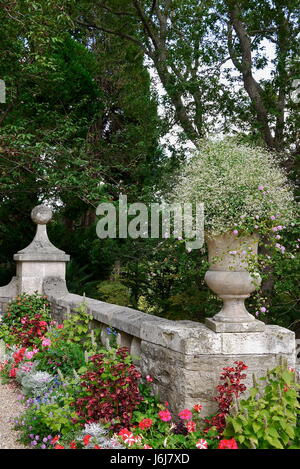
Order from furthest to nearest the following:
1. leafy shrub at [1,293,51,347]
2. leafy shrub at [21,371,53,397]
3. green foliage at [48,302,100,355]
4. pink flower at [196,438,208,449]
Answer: leafy shrub at [1,293,51,347] → green foliage at [48,302,100,355] → leafy shrub at [21,371,53,397] → pink flower at [196,438,208,449]

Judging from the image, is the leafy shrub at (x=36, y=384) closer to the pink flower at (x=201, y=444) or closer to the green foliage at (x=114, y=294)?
the pink flower at (x=201, y=444)

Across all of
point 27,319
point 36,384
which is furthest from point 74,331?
point 27,319

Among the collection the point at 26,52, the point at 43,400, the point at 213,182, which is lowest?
the point at 43,400

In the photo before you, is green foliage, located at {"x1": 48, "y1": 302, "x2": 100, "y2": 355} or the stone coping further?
green foliage, located at {"x1": 48, "y1": 302, "x2": 100, "y2": 355}

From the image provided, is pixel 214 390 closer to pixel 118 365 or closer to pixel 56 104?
pixel 118 365

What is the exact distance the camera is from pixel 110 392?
310 centimetres

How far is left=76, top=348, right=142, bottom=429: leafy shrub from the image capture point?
2.99 metres

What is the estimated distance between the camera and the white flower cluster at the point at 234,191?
290 cm

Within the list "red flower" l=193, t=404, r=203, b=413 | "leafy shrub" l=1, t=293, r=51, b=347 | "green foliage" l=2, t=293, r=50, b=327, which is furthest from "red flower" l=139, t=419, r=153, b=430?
"green foliage" l=2, t=293, r=50, b=327

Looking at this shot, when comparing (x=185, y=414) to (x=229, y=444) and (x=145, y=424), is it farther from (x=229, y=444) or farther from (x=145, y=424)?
(x=229, y=444)

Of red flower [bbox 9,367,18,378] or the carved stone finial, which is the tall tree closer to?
the carved stone finial

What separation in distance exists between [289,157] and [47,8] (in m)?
4.92

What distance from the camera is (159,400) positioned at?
3160 millimetres

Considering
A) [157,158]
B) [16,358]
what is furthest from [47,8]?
[16,358]
